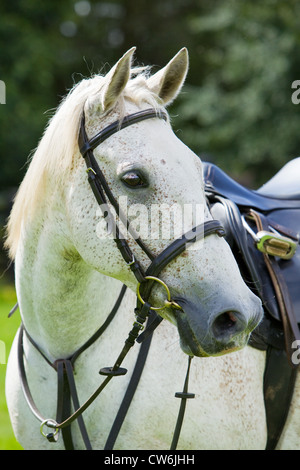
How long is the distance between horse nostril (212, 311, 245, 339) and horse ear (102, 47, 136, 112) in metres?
0.88

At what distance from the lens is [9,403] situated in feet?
8.63

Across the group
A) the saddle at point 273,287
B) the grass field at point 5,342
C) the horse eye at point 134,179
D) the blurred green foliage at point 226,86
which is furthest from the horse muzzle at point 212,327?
the blurred green foliage at point 226,86

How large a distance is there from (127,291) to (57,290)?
0.37 meters

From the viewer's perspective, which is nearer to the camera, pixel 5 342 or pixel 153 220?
pixel 153 220

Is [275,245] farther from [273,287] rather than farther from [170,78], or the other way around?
[170,78]

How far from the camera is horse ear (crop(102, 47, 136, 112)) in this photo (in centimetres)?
198

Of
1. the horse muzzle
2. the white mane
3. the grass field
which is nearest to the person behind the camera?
the horse muzzle

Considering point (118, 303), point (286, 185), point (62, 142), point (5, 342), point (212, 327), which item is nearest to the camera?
point (212, 327)

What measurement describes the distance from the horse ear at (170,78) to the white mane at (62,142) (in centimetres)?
5

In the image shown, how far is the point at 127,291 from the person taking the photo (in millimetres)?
2516

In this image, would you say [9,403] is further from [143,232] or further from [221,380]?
[143,232]

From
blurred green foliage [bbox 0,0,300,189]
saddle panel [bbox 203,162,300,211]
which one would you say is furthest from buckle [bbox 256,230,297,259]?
blurred green foliage [bbox 0,0,300,189]

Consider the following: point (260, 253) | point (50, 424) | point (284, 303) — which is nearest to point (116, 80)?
point (260, 253)

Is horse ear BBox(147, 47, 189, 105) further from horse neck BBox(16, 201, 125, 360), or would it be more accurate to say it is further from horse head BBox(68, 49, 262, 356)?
horse neck BBox(16, 201, 125, 360)
